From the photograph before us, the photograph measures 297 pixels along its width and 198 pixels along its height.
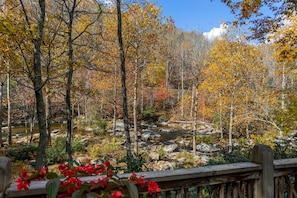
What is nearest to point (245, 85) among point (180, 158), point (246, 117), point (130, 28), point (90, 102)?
point (246, 117)

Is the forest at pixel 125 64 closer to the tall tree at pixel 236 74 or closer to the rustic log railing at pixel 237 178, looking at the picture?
the tall tree at pixel 236 74

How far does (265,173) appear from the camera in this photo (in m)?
1.88

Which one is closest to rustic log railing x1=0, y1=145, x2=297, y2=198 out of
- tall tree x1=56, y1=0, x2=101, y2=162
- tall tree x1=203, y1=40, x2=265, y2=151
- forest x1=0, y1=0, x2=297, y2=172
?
forest x1=0, y1=0, x2=297, y2=172

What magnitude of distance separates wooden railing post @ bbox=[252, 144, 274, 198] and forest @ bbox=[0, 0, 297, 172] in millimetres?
4537

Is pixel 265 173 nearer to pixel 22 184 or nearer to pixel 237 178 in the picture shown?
pixel 237 178

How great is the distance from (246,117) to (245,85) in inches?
85.8

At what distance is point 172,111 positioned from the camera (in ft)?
80.8

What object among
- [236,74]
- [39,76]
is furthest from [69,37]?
[236,74]

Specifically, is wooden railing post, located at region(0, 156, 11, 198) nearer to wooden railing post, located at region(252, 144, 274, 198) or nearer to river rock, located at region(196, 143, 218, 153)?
wooden railing post, located at region(252, 144, 274, 198)

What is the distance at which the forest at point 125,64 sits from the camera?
5.73 metres

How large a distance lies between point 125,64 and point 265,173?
1321 cm

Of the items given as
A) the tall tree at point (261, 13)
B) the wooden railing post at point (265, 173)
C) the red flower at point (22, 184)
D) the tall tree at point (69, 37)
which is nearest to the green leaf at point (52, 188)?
the red flower at point (22, 184)

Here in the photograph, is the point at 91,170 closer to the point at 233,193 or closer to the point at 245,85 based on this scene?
the point at 233,193

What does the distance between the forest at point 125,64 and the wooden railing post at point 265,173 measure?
4.54m
